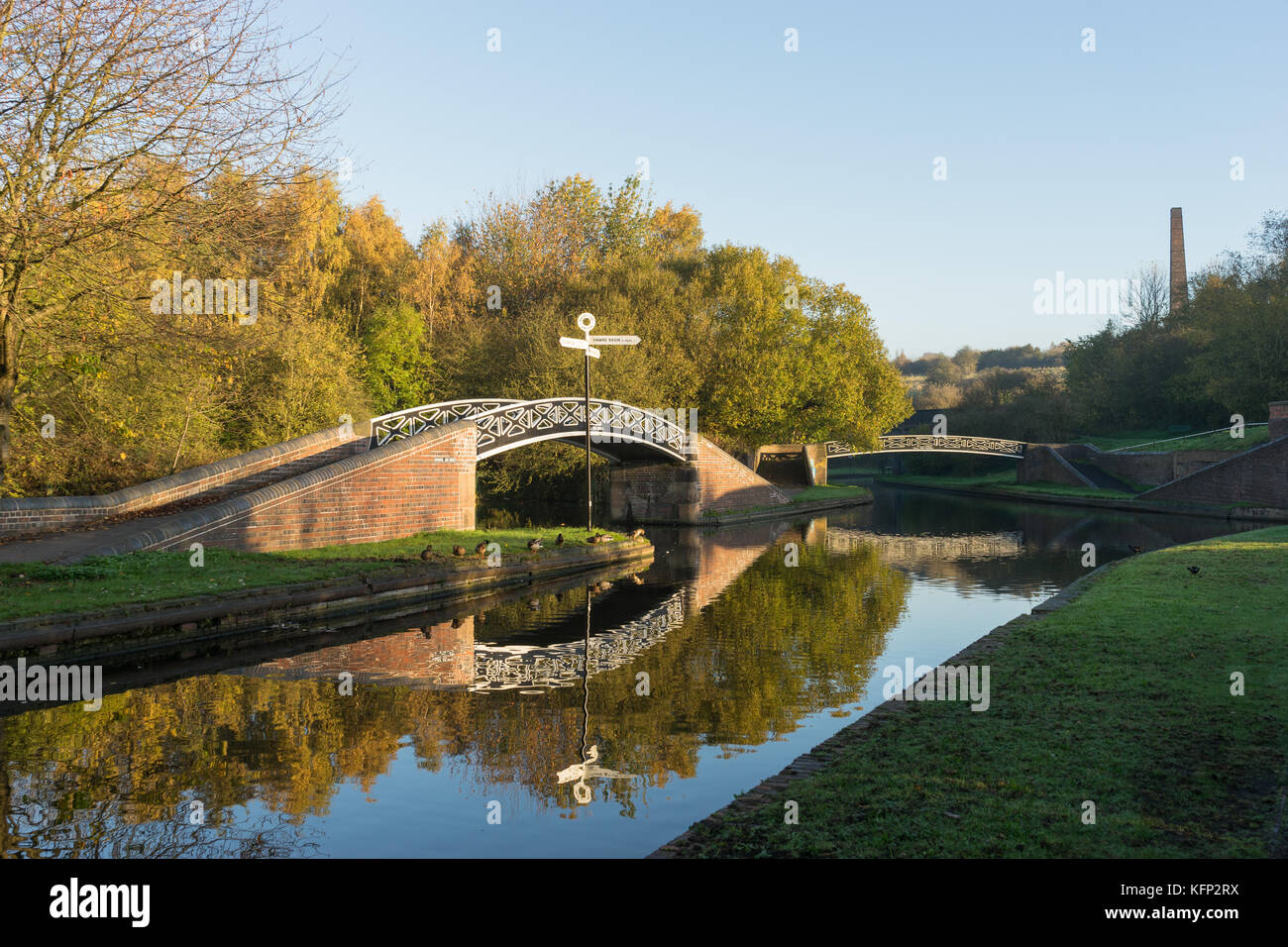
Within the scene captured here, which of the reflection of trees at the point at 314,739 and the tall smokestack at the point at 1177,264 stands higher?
the tall smokestack at the point at 1177,264

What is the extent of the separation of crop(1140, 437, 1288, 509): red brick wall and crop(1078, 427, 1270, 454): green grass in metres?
2.62

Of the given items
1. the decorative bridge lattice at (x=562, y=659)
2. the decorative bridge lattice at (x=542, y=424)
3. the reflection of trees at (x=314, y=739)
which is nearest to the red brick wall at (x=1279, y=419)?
the decorative bridge lattice at (x=542, y=424)

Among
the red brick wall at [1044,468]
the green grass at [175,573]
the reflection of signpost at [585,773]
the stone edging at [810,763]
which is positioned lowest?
the reflection of signpost at [585,773]

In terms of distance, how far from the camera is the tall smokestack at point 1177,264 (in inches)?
2852

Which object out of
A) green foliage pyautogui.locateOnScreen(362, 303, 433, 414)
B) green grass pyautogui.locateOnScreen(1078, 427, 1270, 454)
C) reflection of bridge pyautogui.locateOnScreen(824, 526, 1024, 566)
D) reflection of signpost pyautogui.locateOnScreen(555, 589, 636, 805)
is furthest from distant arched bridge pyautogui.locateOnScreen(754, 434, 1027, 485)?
reflection of signpost pyautogui.locateOnScreen(555, 589, 636, 805)

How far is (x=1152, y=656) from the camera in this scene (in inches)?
385

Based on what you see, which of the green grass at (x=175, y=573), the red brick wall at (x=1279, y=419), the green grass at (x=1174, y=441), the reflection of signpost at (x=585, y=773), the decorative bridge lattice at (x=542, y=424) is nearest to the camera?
the reflection of signpost at (x=585, y=773)

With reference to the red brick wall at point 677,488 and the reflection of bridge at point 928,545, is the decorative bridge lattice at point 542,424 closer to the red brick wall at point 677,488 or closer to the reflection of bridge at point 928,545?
the red brick wall at point 677,488

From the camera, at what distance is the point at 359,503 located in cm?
2008

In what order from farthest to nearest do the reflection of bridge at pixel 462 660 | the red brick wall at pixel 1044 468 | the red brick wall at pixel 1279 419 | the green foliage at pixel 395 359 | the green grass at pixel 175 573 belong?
→ the red brick wall at pixel 1044 468
the red brick wall at pixel 1279 419
the green foliage at pixel 395 359
the green grass at pixel 175 573
the reflection of bridge at pixel 462 660

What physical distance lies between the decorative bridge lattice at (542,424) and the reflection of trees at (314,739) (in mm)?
13234

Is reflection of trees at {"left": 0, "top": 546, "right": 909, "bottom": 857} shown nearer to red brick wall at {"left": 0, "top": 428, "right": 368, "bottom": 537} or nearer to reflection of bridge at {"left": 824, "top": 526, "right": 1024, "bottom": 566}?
red brick wall at {"left": 0, "top": 428, "right": 368, "bottom": 537}

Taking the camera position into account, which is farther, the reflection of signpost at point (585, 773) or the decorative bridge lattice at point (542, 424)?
the decorative bridge lattice at point (542, 424)
